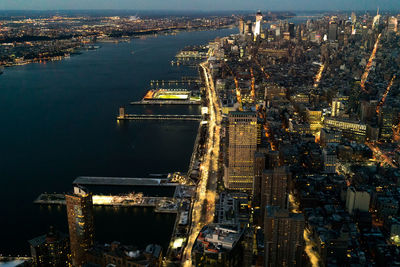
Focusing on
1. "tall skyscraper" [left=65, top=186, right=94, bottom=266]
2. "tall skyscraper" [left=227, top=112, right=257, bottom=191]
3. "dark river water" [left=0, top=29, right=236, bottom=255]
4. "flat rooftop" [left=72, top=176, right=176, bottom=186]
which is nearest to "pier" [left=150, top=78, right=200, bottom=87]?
"dark river water" [left=0, top=29, right=236, bottom=255]

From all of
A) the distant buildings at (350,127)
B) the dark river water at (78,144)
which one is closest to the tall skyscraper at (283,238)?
the dark river water at (78,144)

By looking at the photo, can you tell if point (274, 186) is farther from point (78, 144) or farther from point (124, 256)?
point (78, 144)

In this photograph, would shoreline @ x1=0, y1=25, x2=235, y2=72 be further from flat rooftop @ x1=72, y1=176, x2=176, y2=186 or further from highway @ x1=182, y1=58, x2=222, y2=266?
flat rooftop @ x1=72, y1=176, x2=176, y2=186

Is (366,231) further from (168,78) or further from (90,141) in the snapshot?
(168,78)

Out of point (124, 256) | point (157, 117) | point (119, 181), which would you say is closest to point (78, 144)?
point (119, 181)

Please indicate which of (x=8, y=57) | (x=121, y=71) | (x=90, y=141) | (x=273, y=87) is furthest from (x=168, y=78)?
(x=8, y=57)

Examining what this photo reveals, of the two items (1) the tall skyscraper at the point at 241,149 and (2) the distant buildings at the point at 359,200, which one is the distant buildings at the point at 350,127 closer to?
(2) the distant buildings at the point at 359,200

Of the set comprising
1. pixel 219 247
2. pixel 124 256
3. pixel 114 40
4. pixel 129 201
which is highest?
pixel 114 40
